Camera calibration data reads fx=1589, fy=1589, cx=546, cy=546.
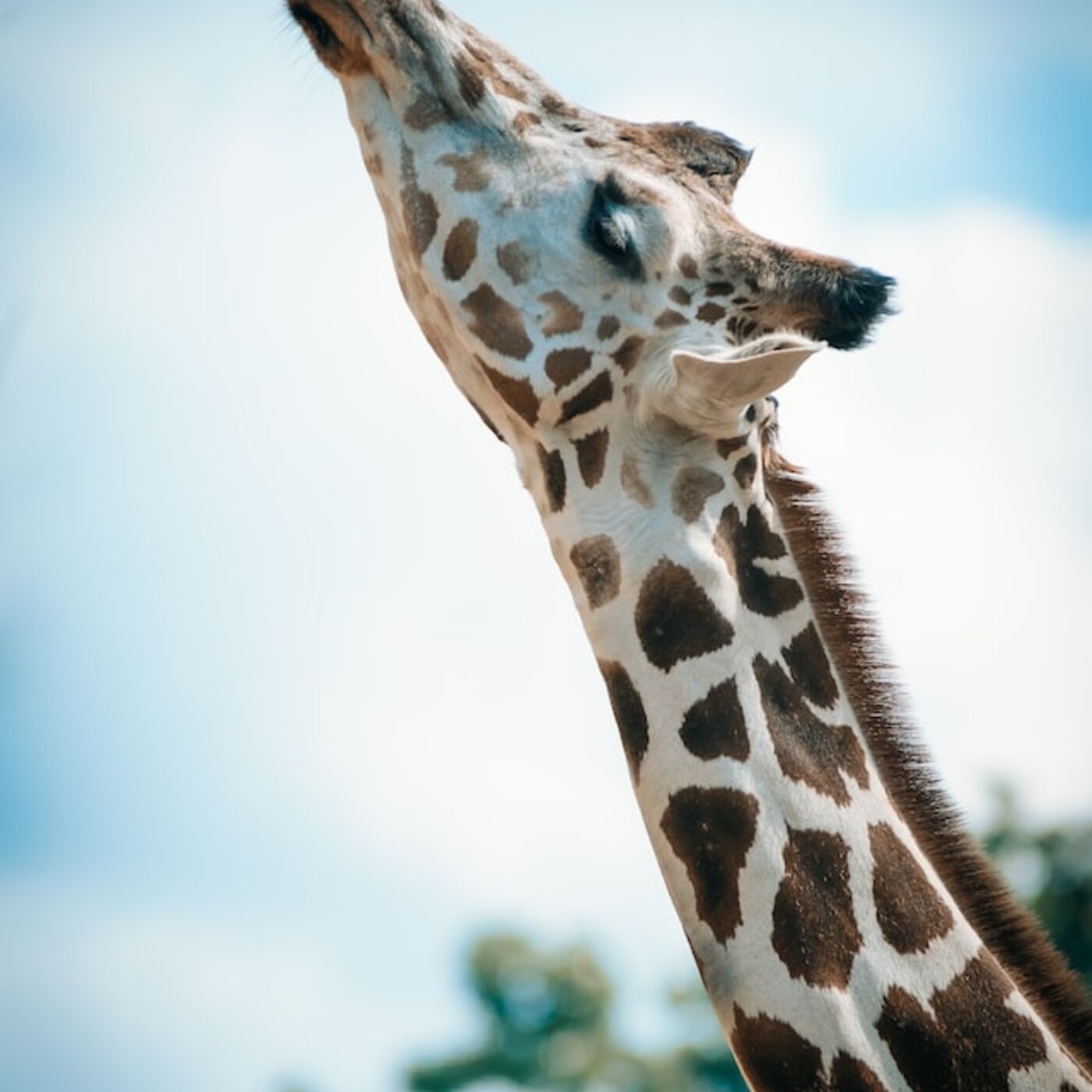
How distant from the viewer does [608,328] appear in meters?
3.84

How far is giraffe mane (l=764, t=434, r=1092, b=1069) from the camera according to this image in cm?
343

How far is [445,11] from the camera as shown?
4152 millimetres

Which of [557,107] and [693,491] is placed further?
[557,107]

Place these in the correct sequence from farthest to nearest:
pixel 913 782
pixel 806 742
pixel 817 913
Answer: pixel 913 782 < pixel 806 742 < pixel 817 913

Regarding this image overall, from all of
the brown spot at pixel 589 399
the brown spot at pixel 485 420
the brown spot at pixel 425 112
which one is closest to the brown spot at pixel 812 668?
the brown spot at pixel 589 399

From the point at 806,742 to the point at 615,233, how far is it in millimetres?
1314

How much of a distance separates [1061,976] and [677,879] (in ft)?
2.88

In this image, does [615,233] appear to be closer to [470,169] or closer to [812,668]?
[470,169]

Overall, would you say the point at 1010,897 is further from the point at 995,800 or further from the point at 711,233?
the point at 995,800

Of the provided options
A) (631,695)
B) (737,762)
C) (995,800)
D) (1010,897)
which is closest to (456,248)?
(631,695)

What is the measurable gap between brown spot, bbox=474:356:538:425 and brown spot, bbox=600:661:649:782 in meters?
0.68

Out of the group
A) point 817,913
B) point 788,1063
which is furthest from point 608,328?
point 788,1063

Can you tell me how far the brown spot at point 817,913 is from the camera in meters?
3.15

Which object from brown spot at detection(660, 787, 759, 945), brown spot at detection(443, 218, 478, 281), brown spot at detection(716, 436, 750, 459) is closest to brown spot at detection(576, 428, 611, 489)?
brown spot at detection(716, 436, 750, 459)
